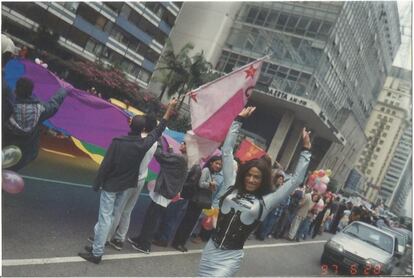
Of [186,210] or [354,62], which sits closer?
[186,210]

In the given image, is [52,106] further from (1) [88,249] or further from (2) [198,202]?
(2) [198,202]

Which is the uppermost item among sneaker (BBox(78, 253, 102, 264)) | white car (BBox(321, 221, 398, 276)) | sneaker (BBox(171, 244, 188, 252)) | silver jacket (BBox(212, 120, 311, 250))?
silver jacket (BBox(212, 120, 311, 250))

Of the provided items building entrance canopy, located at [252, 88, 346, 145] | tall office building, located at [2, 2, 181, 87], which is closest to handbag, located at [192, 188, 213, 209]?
tall office building, located at [2, 2, 181, 87]

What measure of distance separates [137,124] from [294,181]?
266 centimetres

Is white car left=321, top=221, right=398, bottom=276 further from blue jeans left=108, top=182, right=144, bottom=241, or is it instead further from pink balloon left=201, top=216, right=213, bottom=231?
blue jeans left=108, top=182, right=144, bottom=241

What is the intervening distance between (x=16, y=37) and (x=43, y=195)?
36007 mm

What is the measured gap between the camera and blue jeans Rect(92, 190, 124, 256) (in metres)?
5.90

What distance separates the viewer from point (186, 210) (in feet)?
27.4

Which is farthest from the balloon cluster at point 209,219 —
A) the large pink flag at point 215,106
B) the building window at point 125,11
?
the building window at point 125,11

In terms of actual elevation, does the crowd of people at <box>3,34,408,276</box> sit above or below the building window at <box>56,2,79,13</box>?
below

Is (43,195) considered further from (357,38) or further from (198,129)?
(357,38)

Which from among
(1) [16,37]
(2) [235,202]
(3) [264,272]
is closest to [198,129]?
(2) [235,202]

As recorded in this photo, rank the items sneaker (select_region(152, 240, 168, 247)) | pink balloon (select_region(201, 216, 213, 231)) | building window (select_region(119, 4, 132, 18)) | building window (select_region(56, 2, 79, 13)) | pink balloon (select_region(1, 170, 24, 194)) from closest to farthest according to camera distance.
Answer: pink balloon (select_region(1, 170, 24, 194))
sneaker (select_region(152, 240, 168, 247))
pink balloon (select_region(201, 216, 213, 231))
building window (select_region(56, 2, 79, 13))
building window (select_region(119, 4, 132, 18))

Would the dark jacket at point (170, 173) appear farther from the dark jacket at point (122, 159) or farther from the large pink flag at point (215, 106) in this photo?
the dark jacket at point (122, 159)
